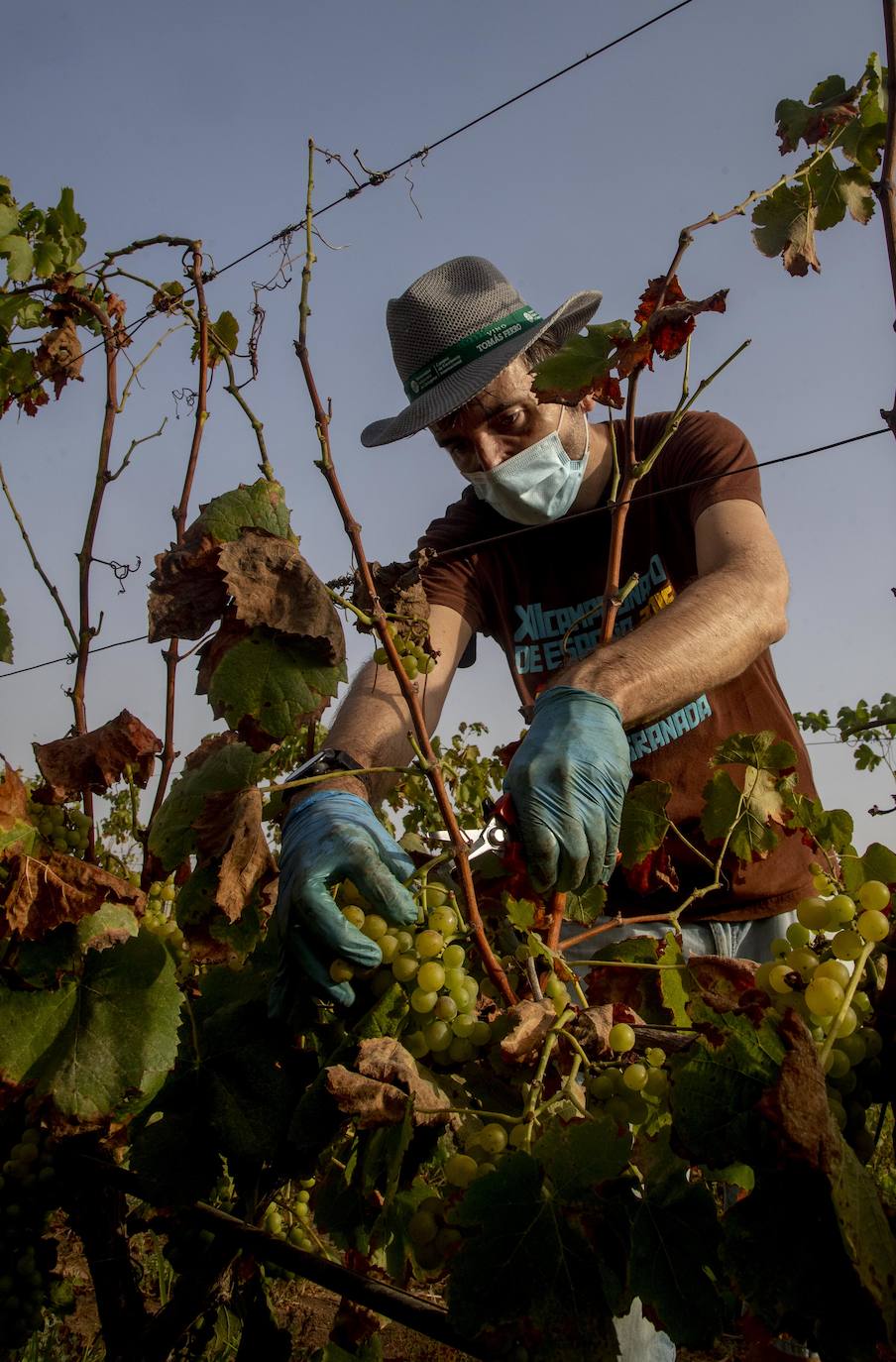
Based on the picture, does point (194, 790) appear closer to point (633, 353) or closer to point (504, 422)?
point (633, 353)

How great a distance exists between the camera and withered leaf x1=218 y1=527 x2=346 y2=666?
147 cm

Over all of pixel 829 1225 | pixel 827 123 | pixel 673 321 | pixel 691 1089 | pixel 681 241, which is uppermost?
pixel 827 123

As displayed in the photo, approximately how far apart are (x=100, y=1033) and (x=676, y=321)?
1.40m

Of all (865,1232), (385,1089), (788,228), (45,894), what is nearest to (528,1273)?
(385,1089)

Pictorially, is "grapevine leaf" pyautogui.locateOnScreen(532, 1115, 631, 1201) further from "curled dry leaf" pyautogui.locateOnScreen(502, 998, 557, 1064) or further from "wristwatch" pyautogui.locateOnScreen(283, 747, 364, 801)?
"wristwatch" pyautogui.locateOnScreen(283, 747, 364, 801)

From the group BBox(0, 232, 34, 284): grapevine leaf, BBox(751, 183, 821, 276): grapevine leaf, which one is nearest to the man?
BBox(751, 183, 821, 276): grapevine leaf

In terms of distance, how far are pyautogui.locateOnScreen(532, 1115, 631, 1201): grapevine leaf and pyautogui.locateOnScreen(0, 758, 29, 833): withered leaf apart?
1.08 m

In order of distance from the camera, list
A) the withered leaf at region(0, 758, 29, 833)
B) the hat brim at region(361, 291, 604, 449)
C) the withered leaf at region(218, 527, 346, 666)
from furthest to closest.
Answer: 1. the hat brim at region(361, 291, 604, 449)
2. the withered leaf at region(0, 758, 29, 833)
3. the withered leaf at region(218, 527, 346, 666)

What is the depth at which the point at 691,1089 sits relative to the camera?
3.38ft

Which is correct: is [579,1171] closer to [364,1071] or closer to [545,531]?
[364,1071]

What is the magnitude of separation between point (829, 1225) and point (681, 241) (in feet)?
4.40

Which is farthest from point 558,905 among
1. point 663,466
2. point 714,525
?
point 663,466

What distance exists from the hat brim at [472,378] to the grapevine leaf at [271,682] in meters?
1.32

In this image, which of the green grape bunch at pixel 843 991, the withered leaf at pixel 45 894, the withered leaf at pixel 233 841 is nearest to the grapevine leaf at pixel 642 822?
the green grape bunch at pixel 843 991
